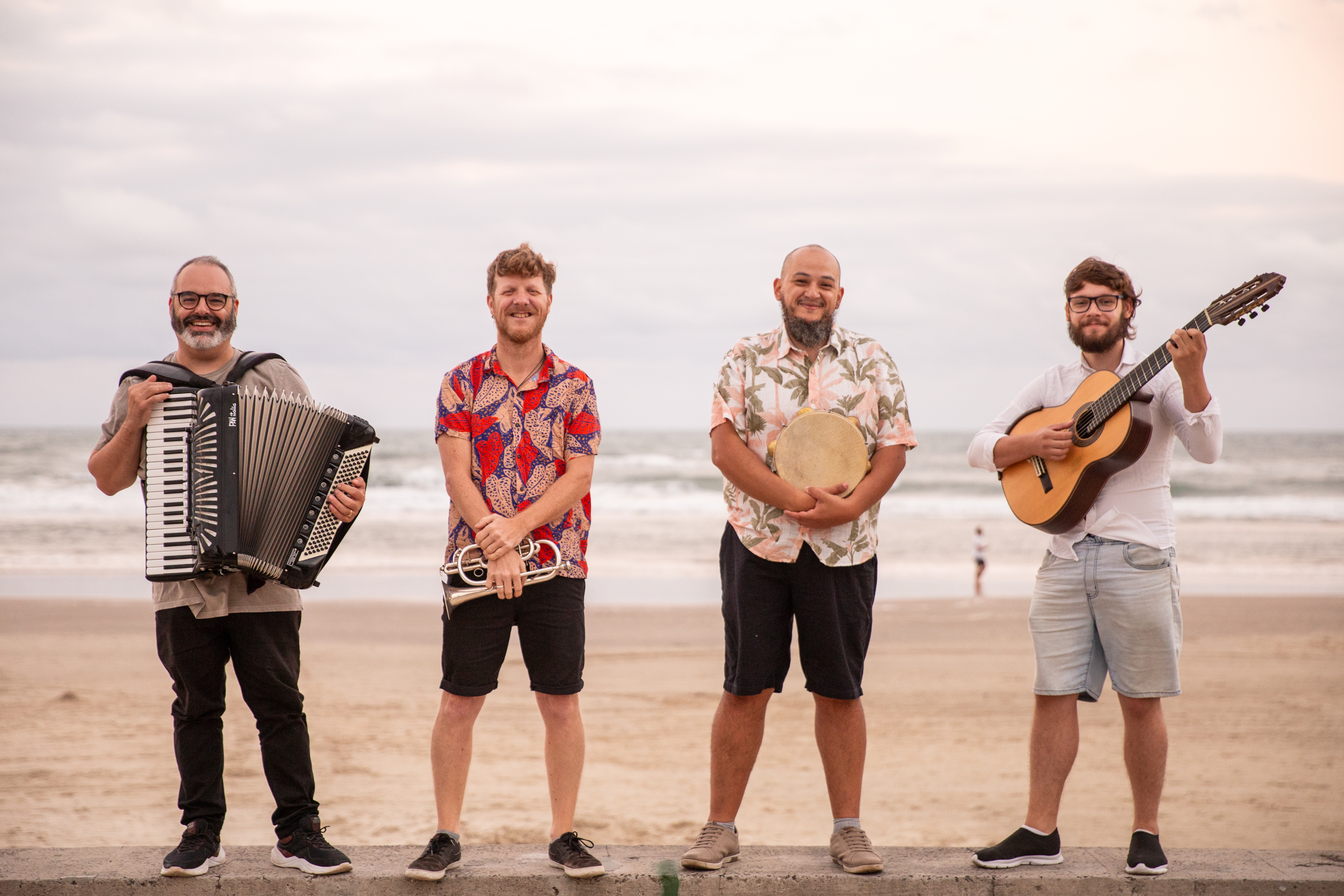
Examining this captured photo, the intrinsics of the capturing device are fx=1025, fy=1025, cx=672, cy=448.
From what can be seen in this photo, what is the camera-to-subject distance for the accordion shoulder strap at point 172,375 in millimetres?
3258

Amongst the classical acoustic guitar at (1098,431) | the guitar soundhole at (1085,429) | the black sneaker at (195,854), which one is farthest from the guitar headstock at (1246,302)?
the black sneaker at (195,854)

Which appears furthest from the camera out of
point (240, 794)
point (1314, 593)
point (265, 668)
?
point (1314, 593)

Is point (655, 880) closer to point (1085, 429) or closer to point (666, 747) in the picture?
point (1085, 429)

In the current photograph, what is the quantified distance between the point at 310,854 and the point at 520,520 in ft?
4.35

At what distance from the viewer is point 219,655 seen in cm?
344

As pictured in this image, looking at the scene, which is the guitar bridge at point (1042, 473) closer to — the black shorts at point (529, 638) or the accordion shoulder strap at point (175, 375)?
the black shorts at point (529, 638)

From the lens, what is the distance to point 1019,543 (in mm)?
19078

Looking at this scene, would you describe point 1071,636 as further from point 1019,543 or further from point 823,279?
point 1019,543

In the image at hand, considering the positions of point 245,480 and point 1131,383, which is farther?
point 1131,383

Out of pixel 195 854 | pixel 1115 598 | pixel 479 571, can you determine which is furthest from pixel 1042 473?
pixel 195 854

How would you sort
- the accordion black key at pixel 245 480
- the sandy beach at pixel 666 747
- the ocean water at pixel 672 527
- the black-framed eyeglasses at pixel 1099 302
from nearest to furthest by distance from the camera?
the accordion black key at pixel 245 480 < the black-framed eyeglasses at pixel 1099 302 < the sandy beach at pixel 666 747 < the ocean water at pixel 672 527

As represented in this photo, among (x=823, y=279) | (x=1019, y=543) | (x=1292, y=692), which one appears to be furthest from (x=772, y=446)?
(x=1019, y=543)

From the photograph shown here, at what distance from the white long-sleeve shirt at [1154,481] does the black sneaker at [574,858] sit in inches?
→ 73.2

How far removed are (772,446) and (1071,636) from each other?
1.21 m
